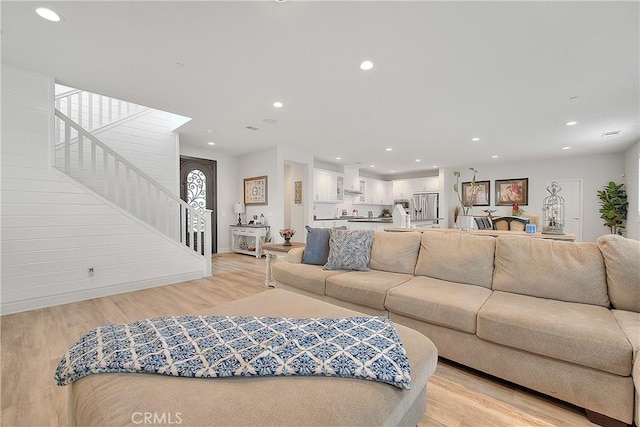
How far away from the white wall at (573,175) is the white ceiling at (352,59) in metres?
2.90

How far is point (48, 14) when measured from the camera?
2082 mm

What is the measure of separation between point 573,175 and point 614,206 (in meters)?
1.26

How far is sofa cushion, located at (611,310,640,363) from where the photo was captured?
1.33 m

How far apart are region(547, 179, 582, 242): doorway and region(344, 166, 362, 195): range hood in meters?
5.45

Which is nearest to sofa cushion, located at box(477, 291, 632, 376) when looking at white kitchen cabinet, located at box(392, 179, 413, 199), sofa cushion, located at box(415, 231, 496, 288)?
sofa cushion, located at box(415, 231, 496, 288)

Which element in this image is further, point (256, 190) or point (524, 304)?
point (256, 190)

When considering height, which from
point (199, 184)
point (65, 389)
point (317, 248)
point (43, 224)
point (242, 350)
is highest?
point (199, 184)

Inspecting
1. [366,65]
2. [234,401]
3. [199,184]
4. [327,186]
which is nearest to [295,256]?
[366,65]

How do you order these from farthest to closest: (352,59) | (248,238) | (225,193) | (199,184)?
(225,193) → (248,238) → (199,184) → (352,59)

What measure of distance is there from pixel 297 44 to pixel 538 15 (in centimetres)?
187

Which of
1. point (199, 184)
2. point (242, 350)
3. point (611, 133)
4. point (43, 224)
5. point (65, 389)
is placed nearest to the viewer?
point (242, 350)

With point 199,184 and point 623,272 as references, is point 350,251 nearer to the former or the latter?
point 623,272

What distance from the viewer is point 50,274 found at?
312 centimetres

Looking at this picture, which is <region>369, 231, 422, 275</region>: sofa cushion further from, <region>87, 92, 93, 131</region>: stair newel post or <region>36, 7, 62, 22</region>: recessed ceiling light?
<region>87, 92, 93, 131</region>: stair newel post
